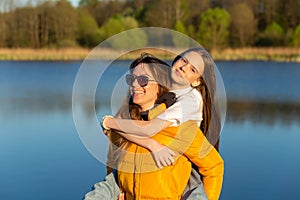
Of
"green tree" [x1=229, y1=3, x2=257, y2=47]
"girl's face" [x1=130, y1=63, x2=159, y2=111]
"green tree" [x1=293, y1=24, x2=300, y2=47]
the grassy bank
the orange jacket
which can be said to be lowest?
the orange jacket

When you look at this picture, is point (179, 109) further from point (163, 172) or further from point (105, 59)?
point (105, 59)

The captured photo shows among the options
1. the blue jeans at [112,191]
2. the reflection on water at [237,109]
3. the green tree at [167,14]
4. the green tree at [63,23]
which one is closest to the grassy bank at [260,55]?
the green tree at [167,14]

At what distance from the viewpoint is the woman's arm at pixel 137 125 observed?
113cm

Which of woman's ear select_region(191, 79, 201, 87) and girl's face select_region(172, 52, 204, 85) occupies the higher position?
girl's face select_region(172, 52, 204, 85)

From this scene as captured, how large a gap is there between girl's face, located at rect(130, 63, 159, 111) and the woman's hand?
0.10 metres

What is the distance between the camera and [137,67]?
118cm

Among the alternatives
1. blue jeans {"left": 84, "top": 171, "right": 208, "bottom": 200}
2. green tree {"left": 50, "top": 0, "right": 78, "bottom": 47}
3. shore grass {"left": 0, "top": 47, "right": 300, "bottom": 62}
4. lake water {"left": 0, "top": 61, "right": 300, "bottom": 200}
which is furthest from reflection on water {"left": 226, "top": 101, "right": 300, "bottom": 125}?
green tree {"left": 50, "top": 0, "right": 78, "bottom": 47}

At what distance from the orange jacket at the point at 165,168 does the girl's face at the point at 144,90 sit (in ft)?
0.26

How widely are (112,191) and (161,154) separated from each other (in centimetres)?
15

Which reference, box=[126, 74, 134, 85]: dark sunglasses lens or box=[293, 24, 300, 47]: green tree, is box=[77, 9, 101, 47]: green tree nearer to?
box=[293, 24, 300, 47]: green tree

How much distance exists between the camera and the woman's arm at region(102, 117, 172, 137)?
1.13 meters

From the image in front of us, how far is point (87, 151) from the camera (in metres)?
4.32

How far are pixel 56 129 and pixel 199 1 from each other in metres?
24.5

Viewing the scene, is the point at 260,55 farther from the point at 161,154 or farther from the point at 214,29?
the point at 161,154
